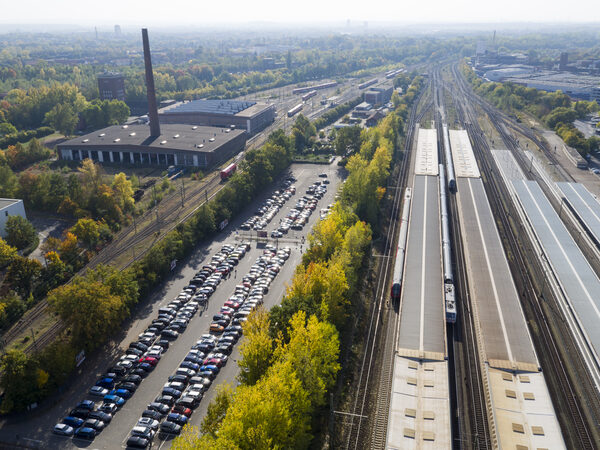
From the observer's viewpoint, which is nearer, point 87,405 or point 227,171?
point 87,405

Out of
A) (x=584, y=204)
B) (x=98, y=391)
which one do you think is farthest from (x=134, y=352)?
(x=584, y=204)

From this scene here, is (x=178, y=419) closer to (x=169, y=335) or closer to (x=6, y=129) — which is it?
(x=169, y=335)

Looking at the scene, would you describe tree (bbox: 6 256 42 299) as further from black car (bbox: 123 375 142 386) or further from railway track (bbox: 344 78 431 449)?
railway track (bbox: 344 78 431 449)

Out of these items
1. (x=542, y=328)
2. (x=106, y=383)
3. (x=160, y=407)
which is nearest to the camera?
(x=160, y=407)

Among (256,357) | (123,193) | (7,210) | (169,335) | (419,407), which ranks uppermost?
(7,210)

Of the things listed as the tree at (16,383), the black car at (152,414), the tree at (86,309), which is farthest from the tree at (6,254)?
the black car at (152,414)
